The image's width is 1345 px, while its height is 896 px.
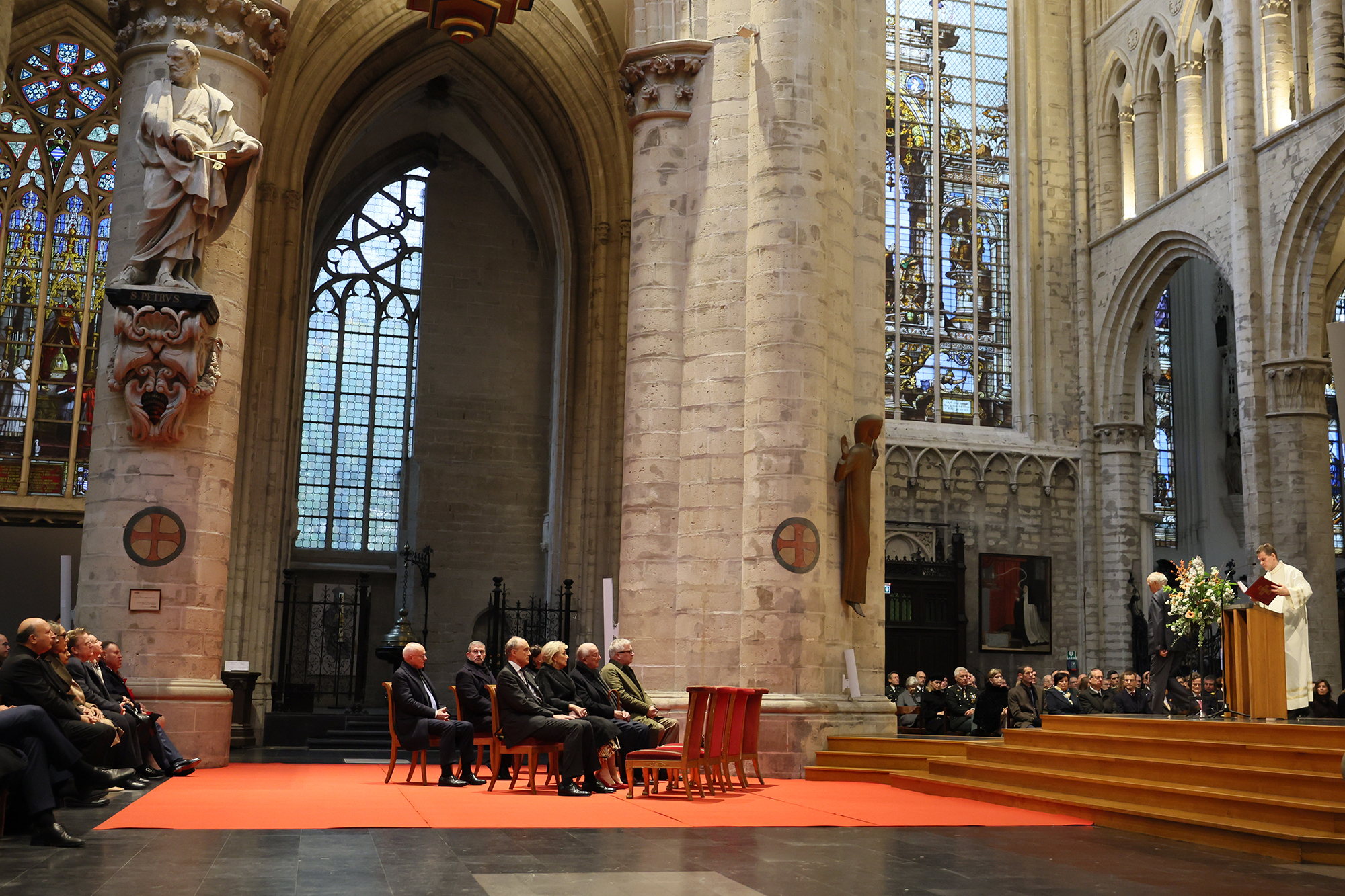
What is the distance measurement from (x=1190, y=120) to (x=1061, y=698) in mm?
11842

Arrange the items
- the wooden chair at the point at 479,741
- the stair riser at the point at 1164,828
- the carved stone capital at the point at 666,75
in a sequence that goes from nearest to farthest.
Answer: the stair riser at the point at 1164,828, the wooden chair at the point at 479,741, the carved stone capital at the point at 666,75

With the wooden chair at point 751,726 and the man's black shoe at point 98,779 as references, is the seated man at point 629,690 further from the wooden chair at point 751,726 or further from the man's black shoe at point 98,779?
the man's black shoe at point 98,779

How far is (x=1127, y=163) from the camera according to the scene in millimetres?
23141

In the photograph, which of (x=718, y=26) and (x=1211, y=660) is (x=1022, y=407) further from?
(x=718, y=26)

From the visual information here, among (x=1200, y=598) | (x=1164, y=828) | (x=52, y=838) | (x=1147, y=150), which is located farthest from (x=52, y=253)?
(x=1147, y=150)

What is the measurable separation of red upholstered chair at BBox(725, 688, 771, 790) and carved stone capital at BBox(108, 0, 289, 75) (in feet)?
24.2

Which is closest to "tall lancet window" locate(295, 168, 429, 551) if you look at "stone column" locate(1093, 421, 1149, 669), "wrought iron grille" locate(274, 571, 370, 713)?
"wrought iron grille" locate(274, 571, 370, 713)

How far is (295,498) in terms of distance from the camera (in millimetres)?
20344

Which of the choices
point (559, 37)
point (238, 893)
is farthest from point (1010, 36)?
point (238, 893)

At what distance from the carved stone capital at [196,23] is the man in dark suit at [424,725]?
5.83 m

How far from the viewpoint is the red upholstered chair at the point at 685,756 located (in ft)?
30.0

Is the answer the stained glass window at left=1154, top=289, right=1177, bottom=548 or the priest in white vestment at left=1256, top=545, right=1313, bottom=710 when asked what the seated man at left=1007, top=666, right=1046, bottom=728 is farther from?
the stained glass window at left=1154, top=289, right=1177, bottom=548

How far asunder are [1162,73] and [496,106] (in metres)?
11.2

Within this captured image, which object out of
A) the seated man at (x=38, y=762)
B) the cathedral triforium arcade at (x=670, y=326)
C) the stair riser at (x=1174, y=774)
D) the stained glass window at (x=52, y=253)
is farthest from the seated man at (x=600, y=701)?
the stained glass window at (x=52, y=253)
